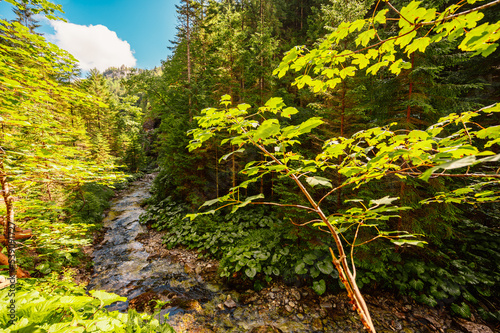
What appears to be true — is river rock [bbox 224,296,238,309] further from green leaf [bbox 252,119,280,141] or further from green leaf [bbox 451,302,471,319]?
green leaf [bbox 252,119,280,141]

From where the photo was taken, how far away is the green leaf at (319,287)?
4.79 metres

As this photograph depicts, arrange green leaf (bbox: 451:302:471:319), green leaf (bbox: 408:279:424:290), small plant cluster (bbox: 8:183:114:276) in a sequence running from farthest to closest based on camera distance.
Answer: green leaf (bbox: 408:279:424:290) → green leaf (bbox: 451:302:471:319) → small plant cluster (bbox: 8:183:114:276)

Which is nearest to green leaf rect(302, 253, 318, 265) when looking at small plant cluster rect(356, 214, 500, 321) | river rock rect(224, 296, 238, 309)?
small plant cluster rect(356, 214, 500, 321)

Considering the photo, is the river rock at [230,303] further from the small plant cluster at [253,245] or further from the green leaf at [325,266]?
the green leaf at [325,266]

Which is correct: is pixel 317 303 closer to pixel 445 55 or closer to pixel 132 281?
pixel 132 281

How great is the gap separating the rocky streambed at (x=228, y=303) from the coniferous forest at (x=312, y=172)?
0.28 metres

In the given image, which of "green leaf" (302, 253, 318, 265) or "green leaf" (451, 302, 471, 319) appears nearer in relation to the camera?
"green leaf" (451, 302, 471, 319)

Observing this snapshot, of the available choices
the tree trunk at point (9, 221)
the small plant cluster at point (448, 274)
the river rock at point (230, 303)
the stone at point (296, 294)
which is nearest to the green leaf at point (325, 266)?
the small plant cluster at point (448, 274)

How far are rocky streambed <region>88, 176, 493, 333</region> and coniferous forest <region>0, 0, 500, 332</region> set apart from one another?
0.28 meters

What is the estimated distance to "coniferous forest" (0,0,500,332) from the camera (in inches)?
49.9

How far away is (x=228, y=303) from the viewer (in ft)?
15.9

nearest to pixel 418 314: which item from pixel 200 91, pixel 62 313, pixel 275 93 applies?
pixel 62 313

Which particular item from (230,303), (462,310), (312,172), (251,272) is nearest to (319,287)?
(251,272)

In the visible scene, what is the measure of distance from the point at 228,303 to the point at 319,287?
2.52 meters
